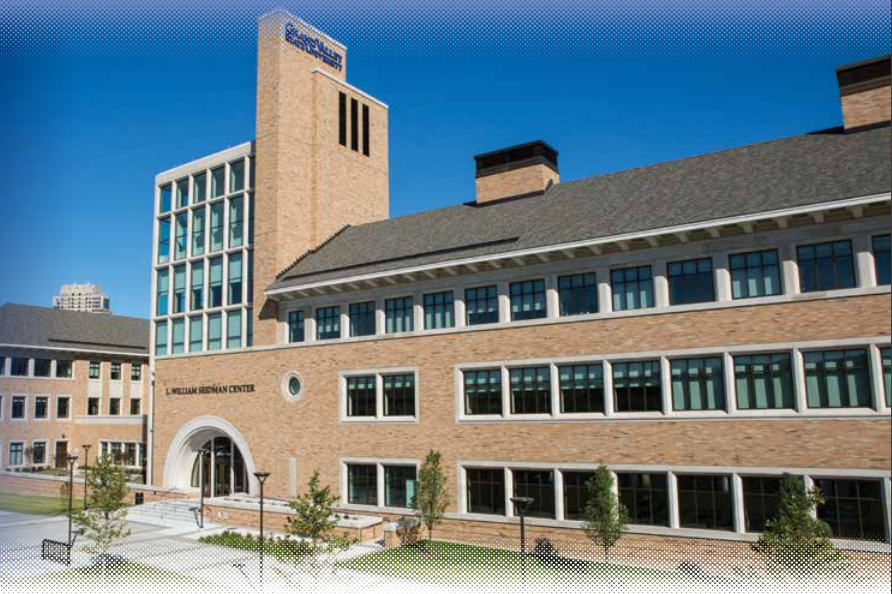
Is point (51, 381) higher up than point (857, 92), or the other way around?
point (857, 92)

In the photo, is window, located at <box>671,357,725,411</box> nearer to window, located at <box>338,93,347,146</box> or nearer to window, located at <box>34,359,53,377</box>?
window, located at <box>338,93,347,146</box>

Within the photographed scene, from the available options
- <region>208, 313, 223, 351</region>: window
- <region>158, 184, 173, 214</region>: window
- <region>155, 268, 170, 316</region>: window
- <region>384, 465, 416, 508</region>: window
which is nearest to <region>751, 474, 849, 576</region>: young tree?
<region>384, 465, 416, 508</region>: window

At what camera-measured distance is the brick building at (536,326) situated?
2130 centimetres

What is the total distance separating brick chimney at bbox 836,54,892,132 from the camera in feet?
85.1

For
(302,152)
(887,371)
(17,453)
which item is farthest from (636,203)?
(17,453)

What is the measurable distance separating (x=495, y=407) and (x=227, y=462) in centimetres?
1611

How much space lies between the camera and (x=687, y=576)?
2198 centimetres

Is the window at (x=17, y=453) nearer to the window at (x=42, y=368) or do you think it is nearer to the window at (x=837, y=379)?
the window at (x=42, y=368)

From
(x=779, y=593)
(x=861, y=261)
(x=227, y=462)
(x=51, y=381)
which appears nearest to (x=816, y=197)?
(x=861, y=261)

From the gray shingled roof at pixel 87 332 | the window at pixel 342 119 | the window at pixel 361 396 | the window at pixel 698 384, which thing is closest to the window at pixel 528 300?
the window at pixel 698 384

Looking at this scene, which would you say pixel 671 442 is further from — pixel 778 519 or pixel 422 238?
pixel 422 238

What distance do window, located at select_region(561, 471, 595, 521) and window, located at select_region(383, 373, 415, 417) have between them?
6847 millimetres

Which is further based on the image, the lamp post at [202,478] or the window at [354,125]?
the window at [354,125]

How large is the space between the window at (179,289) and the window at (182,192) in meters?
3.40
